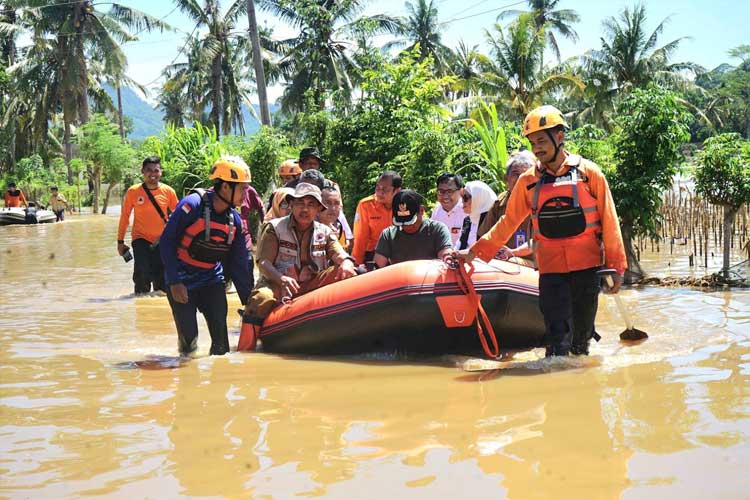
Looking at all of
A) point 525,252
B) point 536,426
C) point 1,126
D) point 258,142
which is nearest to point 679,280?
point 525,252

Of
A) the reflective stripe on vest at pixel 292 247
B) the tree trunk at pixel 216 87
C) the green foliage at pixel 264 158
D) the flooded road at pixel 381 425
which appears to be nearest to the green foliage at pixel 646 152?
the flooded road at pixel 381 425

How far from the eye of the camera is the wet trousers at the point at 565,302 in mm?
5047

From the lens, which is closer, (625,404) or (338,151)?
(625,404)

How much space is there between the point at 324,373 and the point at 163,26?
35275mm

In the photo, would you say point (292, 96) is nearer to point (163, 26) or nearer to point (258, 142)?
point (163, 26)

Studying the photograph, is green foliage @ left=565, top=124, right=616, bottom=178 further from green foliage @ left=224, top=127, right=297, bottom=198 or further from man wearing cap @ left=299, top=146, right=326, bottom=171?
green foliage @ left=224, top=127, right=297, bottom=198

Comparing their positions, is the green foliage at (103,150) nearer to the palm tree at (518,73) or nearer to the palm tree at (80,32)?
the palm tree at (80,32)

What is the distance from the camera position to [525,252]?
6.43 metres

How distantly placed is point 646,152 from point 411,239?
19.8 feet

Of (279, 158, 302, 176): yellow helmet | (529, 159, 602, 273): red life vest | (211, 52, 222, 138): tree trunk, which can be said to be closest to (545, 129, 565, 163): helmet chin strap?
(529, 159, 602, 273): red life vest

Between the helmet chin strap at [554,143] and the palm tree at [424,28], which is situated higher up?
the palm tree at [424,28]

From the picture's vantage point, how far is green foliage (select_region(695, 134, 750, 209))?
36.0 feet

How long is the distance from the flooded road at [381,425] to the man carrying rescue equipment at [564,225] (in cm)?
31

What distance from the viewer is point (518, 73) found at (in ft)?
95.5
